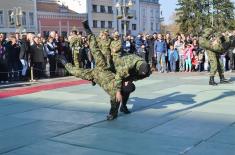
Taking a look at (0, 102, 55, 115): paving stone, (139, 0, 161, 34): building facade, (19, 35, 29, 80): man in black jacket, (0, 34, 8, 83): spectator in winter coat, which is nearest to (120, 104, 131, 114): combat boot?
(0, 102, 55, 115): paving stone

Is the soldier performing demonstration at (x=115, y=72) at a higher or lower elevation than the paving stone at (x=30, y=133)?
higher

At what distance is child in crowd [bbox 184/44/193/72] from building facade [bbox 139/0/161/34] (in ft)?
231

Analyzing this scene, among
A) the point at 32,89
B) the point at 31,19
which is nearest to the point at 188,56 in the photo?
the point at 32,89

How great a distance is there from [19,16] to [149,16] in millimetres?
43191

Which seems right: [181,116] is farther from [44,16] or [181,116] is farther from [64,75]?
[44,16]

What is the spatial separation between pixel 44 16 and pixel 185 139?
57.5 metres

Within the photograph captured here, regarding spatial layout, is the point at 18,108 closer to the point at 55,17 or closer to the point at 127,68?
the point at 127,68

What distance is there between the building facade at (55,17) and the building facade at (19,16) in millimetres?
1248

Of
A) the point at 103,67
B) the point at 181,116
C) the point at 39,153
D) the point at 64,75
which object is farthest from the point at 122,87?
the point at 64,75

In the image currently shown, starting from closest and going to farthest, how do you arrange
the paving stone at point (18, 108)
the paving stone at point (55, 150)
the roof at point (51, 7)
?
the paving stone at point (55, 150) → the paving stone at point (18, 108) → the roof at point (51, 7)

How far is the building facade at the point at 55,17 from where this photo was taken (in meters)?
62.4

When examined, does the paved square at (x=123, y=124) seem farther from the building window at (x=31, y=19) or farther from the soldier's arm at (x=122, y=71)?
the building window at (x=31, y=19)

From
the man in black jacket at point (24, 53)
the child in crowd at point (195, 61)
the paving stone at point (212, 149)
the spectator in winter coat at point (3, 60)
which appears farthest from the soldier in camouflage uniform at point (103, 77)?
the child in crowd at point (195, 61)

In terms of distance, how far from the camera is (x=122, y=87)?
8.91 metres
